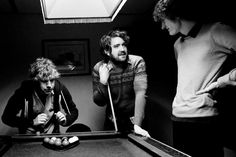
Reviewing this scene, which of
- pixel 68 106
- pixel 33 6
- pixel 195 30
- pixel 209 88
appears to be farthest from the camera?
pixel 33 6

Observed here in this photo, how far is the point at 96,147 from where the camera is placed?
195cm

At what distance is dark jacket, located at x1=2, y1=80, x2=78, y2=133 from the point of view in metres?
3.01

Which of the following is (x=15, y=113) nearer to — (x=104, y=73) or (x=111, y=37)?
(x=104, y=73)

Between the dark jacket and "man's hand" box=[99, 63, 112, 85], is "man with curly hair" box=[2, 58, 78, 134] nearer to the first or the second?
the dark jacket

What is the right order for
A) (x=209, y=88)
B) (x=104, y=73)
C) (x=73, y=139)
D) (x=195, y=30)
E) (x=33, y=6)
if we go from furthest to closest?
1. (x=33, y=6)
2. (x=104, y=73)
3. (x=195, y=30)
4. (x=73, y=139)
5. (x=209, y=88)

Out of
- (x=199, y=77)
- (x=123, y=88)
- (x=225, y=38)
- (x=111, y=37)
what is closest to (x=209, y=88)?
(x=199, y=77)

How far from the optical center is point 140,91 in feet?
9.25

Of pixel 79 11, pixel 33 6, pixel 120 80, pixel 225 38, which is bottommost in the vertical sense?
pixel 120 80

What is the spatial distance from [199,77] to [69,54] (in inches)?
101

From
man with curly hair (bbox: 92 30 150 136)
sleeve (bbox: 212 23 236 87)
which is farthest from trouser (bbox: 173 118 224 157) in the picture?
man with curly hair (bbox: 92 30 150 136)

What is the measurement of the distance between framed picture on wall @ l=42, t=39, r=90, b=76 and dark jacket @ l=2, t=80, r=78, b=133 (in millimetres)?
1010

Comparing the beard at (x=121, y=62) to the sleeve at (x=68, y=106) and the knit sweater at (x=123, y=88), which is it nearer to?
the knit sweater at (x=123, y=88)

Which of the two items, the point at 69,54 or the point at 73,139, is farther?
the point at 69,54

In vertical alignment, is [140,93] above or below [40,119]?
above
